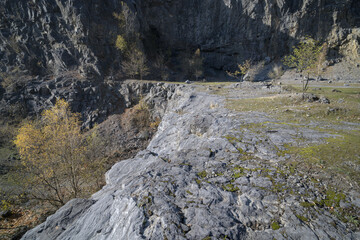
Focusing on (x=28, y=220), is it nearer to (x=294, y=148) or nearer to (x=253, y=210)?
(x=253, y=210)

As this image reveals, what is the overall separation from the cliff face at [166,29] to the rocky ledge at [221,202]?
38.6m

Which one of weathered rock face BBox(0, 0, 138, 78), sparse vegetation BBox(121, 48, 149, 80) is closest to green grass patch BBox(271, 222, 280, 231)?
sparse vegetation BBox(121, 48, 149, 80)

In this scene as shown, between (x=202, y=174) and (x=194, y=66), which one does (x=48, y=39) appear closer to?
(x=194, y=66)

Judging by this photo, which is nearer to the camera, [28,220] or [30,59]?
[28,220]

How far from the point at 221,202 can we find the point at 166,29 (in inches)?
2447

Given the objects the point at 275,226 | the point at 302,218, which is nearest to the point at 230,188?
the point at 275,226

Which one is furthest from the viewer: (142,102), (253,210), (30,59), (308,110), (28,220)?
(30,59)

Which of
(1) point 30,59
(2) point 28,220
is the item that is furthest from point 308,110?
(1) point 30,59

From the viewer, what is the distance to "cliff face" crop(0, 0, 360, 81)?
1474 inches

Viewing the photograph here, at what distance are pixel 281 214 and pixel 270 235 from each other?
77 cm

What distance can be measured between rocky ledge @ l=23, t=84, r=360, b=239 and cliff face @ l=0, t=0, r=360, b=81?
38615 mm

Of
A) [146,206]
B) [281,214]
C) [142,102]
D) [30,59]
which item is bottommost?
[142,102]

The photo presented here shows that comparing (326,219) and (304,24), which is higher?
(304,24)

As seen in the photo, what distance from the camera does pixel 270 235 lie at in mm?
4086
